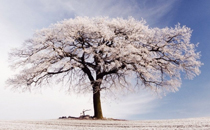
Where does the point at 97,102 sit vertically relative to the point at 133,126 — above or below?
above

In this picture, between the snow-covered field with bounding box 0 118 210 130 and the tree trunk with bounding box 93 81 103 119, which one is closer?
the snow-covered field with bounding box 0 118 210 130

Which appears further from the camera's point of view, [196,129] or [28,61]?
[28,61]

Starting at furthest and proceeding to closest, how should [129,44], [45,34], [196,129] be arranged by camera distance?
[45,34]
[129,44]
[196,129]

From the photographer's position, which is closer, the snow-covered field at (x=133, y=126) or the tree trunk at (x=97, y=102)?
the snow-covered field at (x=133, y=126)

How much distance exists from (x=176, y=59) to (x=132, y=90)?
16.3 ft

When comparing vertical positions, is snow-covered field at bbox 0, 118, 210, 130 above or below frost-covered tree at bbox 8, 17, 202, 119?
below

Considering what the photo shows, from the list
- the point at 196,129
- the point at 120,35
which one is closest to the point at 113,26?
the point at 120,35

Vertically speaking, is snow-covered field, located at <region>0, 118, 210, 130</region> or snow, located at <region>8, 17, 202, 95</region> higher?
snow, located at <region>8, 17, 202, 95</region>

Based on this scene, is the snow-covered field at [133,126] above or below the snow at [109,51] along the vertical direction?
below

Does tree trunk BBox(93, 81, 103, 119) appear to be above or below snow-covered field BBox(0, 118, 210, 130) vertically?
above

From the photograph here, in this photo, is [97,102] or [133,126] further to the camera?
[97,102]

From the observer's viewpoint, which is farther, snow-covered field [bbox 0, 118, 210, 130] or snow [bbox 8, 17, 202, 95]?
snow [bbox 8, 17, 202, 95]

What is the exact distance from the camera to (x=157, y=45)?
69.4ft

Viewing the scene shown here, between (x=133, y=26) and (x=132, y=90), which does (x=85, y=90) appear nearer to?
(x=132, y=90)
